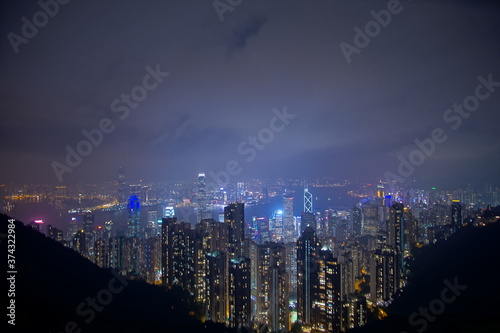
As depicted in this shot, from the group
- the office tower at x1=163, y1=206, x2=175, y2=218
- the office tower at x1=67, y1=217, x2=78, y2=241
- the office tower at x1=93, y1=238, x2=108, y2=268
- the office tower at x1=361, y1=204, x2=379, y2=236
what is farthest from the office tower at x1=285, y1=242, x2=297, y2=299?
the office tower at x1=67, y1=217, x2=78, y2=241

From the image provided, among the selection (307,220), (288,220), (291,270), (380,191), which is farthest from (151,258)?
(380,191)

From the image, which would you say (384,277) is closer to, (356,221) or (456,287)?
(456,287)

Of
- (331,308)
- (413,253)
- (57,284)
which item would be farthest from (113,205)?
(413,253)

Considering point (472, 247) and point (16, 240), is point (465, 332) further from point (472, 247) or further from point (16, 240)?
point (16, 240)

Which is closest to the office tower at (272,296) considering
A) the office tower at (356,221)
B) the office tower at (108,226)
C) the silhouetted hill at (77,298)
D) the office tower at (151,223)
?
the silhouetted hill at (77,298)

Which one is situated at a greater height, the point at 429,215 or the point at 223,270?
the point at 429,215

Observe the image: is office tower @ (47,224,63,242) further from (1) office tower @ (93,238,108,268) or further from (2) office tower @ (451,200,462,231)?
(2) office tower @ (451,200,462,231)
